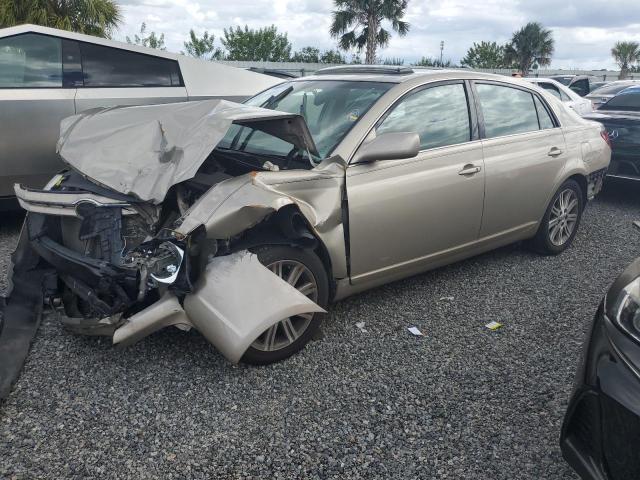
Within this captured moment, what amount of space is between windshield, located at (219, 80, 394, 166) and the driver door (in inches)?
8.1

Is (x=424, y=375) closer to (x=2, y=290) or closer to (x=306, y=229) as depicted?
(x=306, y=229)

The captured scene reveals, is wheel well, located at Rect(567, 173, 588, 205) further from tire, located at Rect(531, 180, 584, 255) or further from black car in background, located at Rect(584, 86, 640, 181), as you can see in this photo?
black car in background, located at Rect(584, 86, 640, 181)

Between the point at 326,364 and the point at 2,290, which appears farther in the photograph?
the point at 2,290

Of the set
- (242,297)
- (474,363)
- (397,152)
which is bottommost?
(474,363)

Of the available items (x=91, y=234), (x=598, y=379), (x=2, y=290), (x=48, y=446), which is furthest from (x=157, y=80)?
(x=598, y=379)

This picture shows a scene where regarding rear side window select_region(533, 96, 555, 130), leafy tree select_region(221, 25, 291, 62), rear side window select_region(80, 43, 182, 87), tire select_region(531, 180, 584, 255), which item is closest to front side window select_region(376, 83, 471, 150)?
rear side window select_region(533, 96, 555, 130)

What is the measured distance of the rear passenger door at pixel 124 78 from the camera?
17.2 feet

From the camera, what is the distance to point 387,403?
2.83 m

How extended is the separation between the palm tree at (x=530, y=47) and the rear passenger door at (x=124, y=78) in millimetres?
47273

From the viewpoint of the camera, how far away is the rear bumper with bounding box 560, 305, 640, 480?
5.80ft

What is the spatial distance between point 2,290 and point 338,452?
2757mm

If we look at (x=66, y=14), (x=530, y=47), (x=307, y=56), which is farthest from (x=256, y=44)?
(x=66, y=14)

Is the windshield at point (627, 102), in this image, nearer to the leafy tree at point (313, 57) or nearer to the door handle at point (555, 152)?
the door handle at point (555, 152)

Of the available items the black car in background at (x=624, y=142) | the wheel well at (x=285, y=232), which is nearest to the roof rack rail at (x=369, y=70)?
the wheel well at (x=285, y=232)
